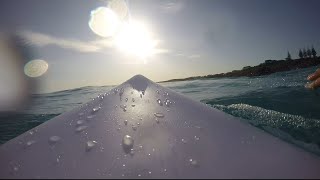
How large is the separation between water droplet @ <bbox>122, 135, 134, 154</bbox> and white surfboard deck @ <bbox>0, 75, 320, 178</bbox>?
0.03 feet

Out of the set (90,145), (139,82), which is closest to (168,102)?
(139,82)

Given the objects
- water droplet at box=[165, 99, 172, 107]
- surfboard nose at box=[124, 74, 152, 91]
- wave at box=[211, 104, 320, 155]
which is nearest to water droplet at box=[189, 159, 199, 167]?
water droplet at box=[165, 99, 172, 107]

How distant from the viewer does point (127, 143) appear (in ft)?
5.25

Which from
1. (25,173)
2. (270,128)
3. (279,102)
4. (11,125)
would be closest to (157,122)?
(25,173)

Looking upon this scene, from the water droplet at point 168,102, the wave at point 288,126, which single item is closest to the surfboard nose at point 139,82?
the water droplet at point 168,102

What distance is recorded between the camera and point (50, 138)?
1.72 metres

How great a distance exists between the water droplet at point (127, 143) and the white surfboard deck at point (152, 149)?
1cm

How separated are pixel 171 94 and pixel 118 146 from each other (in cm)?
93

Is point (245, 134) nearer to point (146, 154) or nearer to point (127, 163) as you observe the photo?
point (146, 154)

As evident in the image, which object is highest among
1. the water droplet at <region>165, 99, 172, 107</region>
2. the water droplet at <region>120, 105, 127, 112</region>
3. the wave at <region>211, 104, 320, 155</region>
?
the water droplet at <region>165, 99, 172, 107</region>

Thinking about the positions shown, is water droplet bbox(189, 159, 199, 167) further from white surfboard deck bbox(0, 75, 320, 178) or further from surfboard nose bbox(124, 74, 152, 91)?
surfboard nose bbox(124, 74, 152, 91)

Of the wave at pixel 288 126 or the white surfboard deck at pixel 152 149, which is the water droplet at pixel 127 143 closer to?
the white surfboard deck at pixel 152 149

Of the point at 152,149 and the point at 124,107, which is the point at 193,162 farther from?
the point at 124,107

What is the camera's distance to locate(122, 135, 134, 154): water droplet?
1.55 meters
